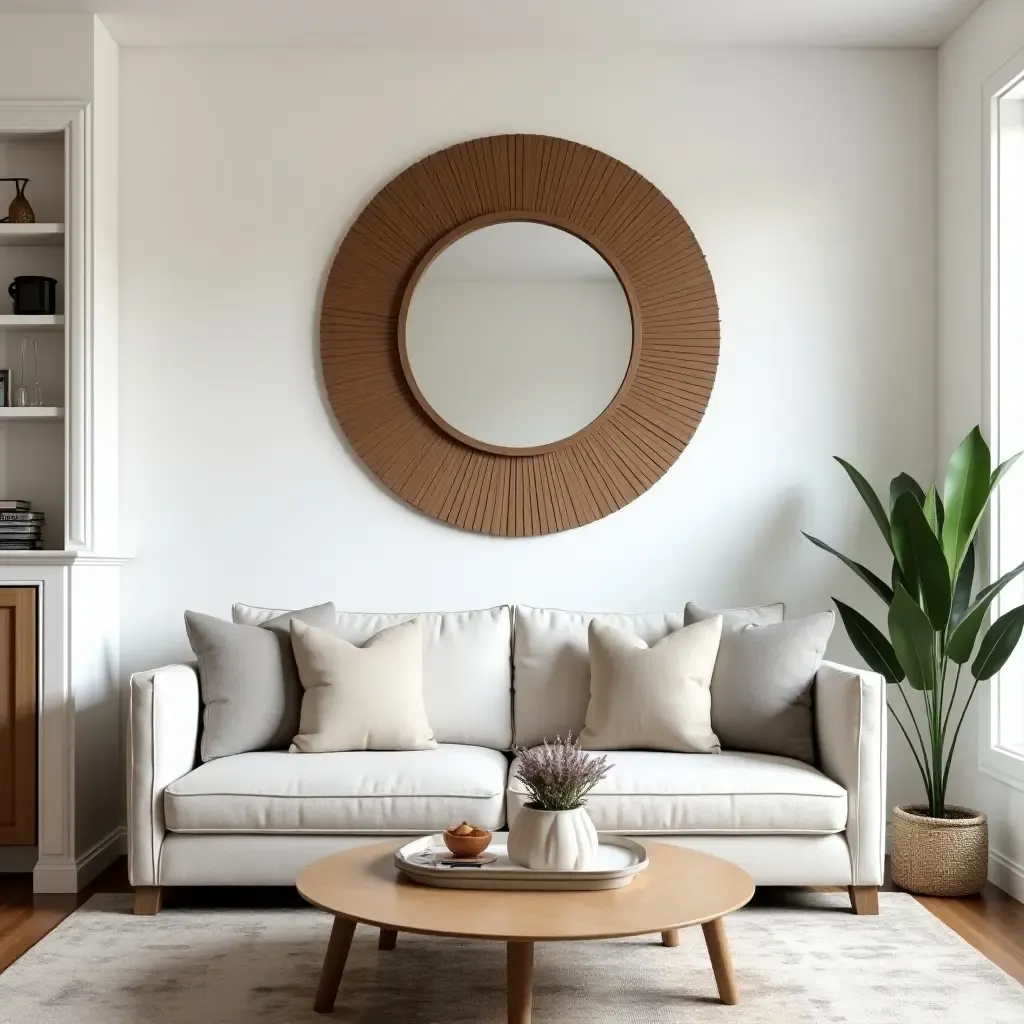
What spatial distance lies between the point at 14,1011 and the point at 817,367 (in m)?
3.14

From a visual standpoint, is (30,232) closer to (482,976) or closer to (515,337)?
(515,337)

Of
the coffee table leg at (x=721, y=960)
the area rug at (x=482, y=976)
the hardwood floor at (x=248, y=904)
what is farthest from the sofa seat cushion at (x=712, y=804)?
the coffee table leg at (x=721, y=960)

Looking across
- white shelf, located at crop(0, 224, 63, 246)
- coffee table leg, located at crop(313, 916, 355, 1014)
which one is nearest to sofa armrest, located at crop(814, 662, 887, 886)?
coffee table leg, located at crop(313, 916, 355, 1014)

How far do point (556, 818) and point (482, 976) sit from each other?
22.5 inches

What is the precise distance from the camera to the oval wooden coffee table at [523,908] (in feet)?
7.18

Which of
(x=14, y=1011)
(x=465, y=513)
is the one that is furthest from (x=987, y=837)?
(x=14, y=1011)

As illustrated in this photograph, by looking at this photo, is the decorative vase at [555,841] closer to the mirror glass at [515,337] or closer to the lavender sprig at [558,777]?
the lavender sprig at [558,777]

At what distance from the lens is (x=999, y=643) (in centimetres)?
349

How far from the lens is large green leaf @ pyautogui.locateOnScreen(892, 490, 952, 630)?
138 inches

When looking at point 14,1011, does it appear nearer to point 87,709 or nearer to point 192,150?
point 87,709

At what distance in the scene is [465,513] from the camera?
13.5 feet

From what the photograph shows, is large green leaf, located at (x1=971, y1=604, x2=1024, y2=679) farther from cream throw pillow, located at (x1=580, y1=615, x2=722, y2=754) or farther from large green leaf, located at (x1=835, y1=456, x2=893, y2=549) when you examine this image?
cream throw pillow, located at (x1=580, y1=615, x2=722, y2=754)

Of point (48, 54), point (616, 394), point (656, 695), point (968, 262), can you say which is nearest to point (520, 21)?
point (616, 394)

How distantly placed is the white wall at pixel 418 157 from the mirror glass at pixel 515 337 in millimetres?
359
